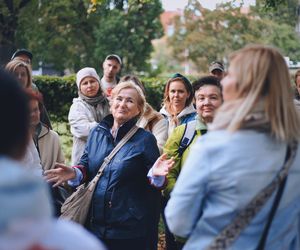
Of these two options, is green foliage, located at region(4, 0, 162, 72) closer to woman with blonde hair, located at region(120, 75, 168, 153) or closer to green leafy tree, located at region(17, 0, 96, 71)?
green leafy tree, located at region(17, 0, 96, 71)

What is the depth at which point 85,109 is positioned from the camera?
708 centimetres

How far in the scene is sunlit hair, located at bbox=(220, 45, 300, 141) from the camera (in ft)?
9.21

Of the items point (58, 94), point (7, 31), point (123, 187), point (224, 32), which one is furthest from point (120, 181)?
point (224, 32)

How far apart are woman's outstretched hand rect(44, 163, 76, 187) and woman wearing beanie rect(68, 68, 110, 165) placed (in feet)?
8.07

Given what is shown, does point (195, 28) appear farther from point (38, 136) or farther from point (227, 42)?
point (38, 136)

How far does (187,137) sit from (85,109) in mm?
2708

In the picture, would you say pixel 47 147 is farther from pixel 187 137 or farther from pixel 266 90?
pixel 266 90

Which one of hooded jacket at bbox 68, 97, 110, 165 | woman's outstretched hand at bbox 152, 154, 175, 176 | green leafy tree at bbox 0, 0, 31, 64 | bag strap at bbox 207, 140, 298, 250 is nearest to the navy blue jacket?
woman's outstretched hand at bbox 152, 154, 175, 176

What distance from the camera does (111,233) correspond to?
464 cm

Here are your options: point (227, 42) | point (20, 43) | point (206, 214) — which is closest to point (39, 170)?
point (206, 214)

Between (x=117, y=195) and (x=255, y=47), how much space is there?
201 centimetres

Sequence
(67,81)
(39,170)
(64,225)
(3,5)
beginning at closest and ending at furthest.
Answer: (64,225) → (39,170) → (67,81) → (3,5)

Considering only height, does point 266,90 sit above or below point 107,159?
above

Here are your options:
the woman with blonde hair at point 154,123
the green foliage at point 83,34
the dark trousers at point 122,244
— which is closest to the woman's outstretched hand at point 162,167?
the dark trousers at point 122,244
